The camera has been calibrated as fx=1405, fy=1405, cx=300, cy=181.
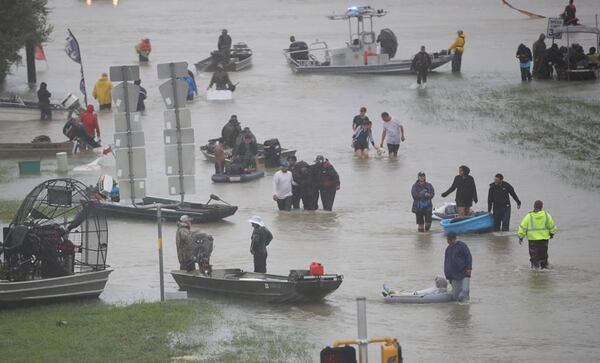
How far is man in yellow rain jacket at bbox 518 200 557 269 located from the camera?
2523 centimetres

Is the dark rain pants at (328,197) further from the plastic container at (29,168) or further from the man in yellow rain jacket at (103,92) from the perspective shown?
the man in yellow rain jacket at (103,92)

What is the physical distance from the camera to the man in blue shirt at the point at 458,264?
73.8 ft

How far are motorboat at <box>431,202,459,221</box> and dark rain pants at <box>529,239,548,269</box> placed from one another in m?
4.59

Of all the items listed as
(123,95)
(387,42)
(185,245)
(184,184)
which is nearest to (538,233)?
(185,245)

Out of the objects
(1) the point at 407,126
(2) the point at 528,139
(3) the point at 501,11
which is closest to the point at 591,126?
(2) the point at 528,139

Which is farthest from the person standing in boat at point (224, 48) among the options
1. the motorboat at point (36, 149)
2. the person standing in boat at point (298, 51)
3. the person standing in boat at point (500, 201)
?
the person standing in boat at point (500, 201)

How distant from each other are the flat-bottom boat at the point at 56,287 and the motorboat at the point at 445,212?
9.84 meters

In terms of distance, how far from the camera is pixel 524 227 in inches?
998

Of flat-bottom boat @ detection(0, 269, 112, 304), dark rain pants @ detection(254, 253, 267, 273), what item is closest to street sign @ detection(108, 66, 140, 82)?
flat-bottom boat @ detection(0, 269, 112, 304)

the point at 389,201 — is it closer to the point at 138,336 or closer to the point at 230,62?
the point at 138,336

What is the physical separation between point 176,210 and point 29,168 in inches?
302

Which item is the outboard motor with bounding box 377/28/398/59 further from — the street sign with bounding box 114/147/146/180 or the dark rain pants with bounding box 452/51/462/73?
the street sign with bounding box 114/147/146/180

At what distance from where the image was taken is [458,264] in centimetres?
2252

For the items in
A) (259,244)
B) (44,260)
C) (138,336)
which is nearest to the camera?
(138,336)
